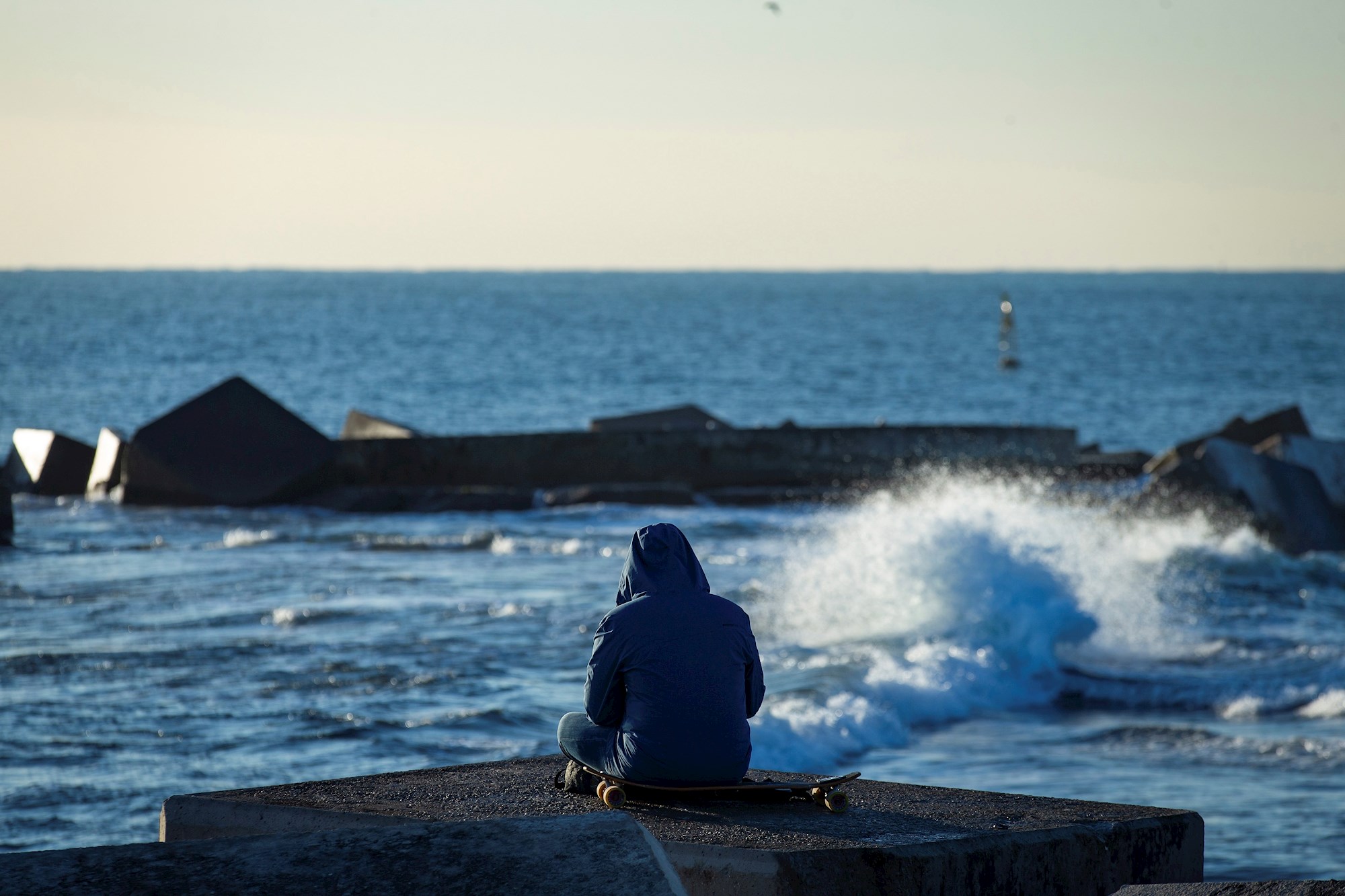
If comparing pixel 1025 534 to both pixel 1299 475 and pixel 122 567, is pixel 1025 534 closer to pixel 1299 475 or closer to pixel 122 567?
pixel 1299 475

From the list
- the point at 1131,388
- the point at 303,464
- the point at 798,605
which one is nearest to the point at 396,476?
the point at 303,464

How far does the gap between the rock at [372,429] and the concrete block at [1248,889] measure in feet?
58.2

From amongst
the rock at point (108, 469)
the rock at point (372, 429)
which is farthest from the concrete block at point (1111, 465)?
the rock at point (108, 469)

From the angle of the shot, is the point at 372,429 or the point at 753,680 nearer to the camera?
the point at 753,680

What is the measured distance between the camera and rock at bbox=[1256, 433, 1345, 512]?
1912cm

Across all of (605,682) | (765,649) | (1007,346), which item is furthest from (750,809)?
(1007,346)

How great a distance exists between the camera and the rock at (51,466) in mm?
21688

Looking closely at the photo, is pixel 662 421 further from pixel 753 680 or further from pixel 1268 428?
pixel 753 680

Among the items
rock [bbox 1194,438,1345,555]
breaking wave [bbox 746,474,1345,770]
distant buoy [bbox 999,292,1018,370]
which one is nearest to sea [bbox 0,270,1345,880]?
breaking wave [bbox 746,474,1345,770]

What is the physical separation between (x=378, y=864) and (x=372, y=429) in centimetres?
1955

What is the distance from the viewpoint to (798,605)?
14125mm

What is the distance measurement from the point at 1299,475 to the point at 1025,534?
5858 mm

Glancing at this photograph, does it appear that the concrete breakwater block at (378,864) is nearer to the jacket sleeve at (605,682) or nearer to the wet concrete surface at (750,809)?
the wet concrete surface at (750,809)

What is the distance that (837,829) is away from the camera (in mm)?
4926
